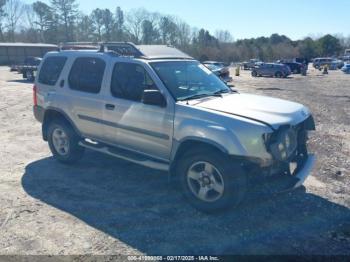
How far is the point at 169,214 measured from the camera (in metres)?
4.71

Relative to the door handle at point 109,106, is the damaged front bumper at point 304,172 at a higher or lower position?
lower

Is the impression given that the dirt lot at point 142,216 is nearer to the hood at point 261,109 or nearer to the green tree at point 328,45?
the hood at point 261,109

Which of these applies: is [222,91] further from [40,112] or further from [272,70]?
[272,70]

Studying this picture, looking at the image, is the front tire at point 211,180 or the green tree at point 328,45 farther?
the green tree at point 328,45

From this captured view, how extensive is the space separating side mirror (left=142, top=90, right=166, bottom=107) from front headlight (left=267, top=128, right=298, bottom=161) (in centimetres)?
152

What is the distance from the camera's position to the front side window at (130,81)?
5.20 metres

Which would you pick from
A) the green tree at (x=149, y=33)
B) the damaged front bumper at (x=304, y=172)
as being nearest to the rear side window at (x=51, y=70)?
the damaged front bumper at (x=304, y=172)

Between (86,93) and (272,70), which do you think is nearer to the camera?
(86,93)

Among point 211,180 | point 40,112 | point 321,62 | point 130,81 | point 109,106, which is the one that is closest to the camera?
point 211,180

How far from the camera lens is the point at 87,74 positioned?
19.6 ft

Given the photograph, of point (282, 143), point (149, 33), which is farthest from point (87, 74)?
point (149, 33)

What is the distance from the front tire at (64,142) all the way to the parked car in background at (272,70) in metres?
33.0

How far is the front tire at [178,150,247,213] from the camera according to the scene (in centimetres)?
435

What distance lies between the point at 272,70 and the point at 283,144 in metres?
34.7
